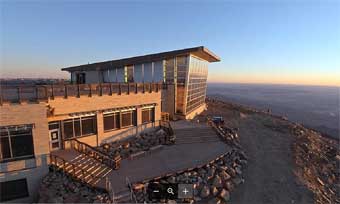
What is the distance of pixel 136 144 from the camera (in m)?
16.5

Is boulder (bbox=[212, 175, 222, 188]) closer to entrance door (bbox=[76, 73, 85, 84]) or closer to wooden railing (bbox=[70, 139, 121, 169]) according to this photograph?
wooden railing (bbox=[70, 139, 121, 169])

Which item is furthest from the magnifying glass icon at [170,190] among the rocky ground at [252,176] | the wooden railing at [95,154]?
the wooden railing at [95,154]

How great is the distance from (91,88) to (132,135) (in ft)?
18.2

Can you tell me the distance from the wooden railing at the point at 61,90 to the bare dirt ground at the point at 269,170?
35.1ft

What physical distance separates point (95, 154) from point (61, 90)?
16.6ft

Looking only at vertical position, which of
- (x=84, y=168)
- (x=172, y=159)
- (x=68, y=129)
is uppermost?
(x=68, y=129)

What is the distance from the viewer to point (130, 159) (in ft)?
45.5

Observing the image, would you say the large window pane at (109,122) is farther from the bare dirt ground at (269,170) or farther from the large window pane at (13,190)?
the bare dirt ground at (269,170)

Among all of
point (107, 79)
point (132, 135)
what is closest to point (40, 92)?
point (132, 135)

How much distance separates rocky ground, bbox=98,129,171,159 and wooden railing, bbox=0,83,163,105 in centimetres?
409

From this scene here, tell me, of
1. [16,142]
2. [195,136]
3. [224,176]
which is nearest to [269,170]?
[224,176]

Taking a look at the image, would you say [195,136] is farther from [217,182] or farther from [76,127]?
[76,127]

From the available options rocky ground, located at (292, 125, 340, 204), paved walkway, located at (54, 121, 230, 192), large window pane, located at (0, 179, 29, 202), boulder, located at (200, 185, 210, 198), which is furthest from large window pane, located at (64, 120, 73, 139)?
rocky ground, located at (292, 125, 340, 204)

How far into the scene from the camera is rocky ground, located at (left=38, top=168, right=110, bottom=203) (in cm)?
981
